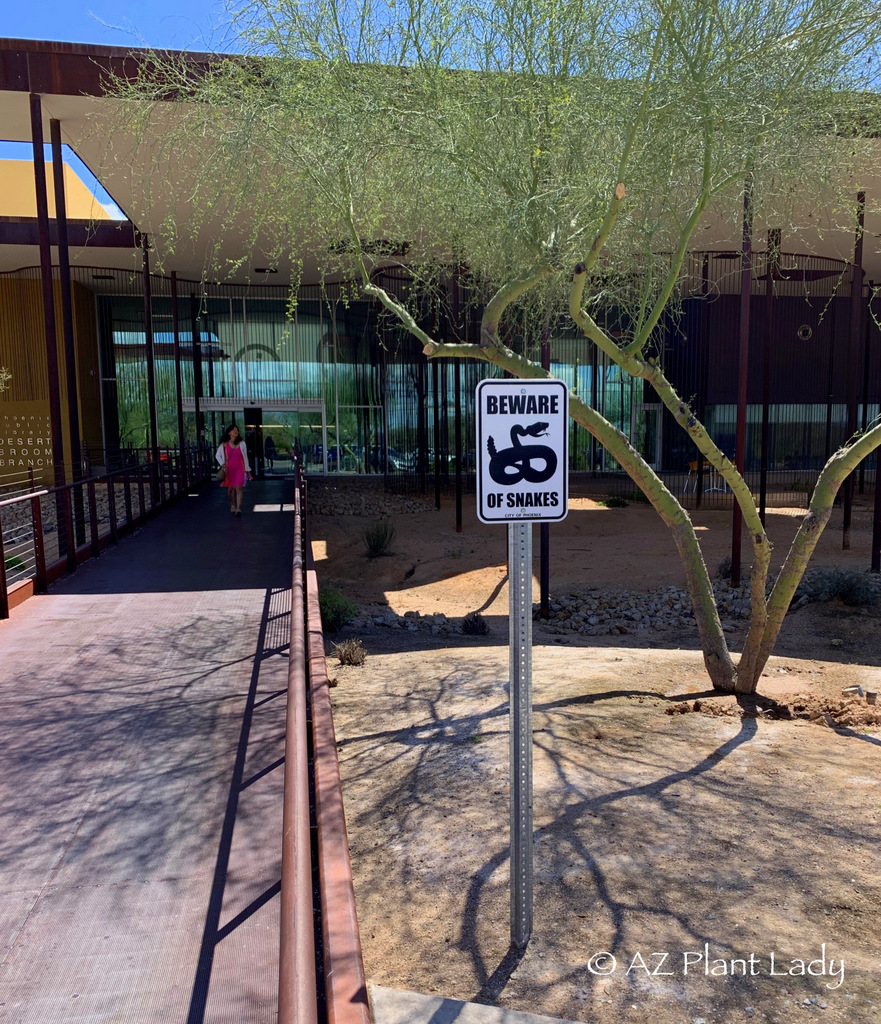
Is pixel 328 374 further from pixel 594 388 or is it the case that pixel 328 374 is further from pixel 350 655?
pixel 350 655

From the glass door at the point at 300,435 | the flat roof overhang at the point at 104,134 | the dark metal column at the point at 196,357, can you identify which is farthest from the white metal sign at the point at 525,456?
the glass door at the point at 300,435

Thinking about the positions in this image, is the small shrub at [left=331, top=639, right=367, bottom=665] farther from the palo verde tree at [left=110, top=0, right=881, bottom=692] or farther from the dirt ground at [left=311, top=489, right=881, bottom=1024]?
the palo verde tree at [left=110, top=0, right=881, bottom=692]

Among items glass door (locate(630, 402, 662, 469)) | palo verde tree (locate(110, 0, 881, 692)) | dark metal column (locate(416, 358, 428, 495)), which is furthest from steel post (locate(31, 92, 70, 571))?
glass door (locate(630, 402, 662, 469))

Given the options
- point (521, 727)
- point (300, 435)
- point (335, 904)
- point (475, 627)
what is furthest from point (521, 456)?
point (300, 435)

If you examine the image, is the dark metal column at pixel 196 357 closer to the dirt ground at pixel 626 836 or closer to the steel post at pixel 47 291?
the steel post at pixel 47 291

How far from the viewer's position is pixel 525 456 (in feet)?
10.1

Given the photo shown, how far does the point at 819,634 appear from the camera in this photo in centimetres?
982

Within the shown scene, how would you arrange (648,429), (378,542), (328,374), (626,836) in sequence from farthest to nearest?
(648,429) < (328,374) < (378,542) < (626,836)

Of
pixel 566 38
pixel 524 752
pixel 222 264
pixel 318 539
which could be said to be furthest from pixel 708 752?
pixel 222 264

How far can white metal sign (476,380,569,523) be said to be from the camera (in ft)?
9.93

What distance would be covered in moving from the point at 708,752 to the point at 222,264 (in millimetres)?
19689

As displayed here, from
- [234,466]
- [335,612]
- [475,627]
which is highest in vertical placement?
[234,466]

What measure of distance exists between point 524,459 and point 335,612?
25.8 feet

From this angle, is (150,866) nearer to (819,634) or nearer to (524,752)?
(524,752)
